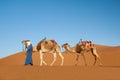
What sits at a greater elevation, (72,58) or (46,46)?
(46,46)

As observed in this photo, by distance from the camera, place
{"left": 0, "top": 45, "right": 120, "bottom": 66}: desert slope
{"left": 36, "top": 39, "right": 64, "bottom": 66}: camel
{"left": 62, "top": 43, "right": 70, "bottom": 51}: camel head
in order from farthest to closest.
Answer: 1. {"left": 0, "top": 45, "right": 120, "bottom": 66}: desert slope
2. {"left": 62, "top": 43, "right": 70, "bottom": 51}: camel head
3. {"left": 36, "top": 39, "right": 64, "bottom": 66}: camel

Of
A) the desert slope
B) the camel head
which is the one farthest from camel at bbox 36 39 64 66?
the desert slope

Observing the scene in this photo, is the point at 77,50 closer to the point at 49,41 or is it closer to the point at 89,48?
the point at 89,48

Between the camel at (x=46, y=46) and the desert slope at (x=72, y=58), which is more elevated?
the camel at (x=46, y=46)

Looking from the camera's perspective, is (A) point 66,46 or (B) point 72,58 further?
(B) point 72,58

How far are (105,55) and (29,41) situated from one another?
105 feet

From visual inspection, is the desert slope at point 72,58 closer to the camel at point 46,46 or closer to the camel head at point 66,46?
the camel head at point 66,46

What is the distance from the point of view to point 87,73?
45.8ft

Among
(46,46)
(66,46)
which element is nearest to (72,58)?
(66,46)

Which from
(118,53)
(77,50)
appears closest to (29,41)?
(77,50)

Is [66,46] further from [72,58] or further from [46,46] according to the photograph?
[72,58]

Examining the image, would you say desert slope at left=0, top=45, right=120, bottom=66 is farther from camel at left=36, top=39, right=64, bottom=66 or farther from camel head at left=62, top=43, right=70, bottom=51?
camel at left=36, top=39, right=64, bottom=66

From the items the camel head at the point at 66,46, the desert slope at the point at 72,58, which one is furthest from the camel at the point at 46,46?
the desert slope at the point at 72,58

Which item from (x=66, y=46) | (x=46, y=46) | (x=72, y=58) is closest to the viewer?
(x=46, y=46)
